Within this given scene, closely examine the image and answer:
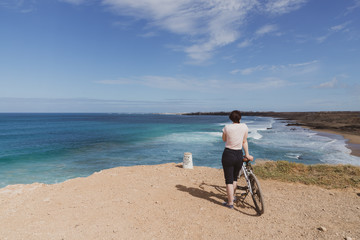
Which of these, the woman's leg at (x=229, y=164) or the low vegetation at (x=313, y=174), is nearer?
the woman's leg at (x=229, y=164)

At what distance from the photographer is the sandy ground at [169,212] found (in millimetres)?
3916

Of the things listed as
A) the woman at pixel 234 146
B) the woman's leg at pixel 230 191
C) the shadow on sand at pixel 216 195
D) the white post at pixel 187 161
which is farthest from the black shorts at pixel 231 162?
the white post at pixel 187 161

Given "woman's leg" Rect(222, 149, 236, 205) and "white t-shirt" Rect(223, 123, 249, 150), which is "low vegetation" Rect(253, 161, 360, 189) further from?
"white t-shirt" Rect(223, 123, 249, 150)

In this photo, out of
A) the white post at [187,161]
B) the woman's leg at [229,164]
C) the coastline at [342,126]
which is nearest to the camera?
the woman's leg at [229,164]

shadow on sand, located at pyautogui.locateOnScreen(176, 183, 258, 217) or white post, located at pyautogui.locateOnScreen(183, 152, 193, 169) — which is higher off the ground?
white post, located at pyautogui.locateOnScreen(183, 152, 193, 169)

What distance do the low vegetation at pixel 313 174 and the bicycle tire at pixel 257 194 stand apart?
2.78m

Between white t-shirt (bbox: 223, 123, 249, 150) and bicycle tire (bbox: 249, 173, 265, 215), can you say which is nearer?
white t-shirt (bbox: 223, 123, 249, 150)

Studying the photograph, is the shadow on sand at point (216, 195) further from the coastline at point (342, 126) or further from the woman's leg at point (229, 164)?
the coastline at point (342, 126)

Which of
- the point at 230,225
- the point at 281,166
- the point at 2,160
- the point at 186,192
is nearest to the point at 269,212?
the point at 230,225

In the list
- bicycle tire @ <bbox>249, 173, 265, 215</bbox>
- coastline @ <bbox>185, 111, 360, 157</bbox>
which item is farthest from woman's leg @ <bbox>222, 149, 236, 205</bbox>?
coastline @ <bbox>185, 111, 360, 157</bbox>

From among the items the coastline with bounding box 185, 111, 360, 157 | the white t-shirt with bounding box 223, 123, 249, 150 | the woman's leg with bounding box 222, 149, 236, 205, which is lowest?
the coastline with bounding box 185, 111, 360, 157

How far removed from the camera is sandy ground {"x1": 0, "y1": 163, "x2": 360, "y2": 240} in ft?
12.8

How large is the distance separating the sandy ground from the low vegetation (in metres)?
0.48

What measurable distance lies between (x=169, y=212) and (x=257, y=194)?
217cm
